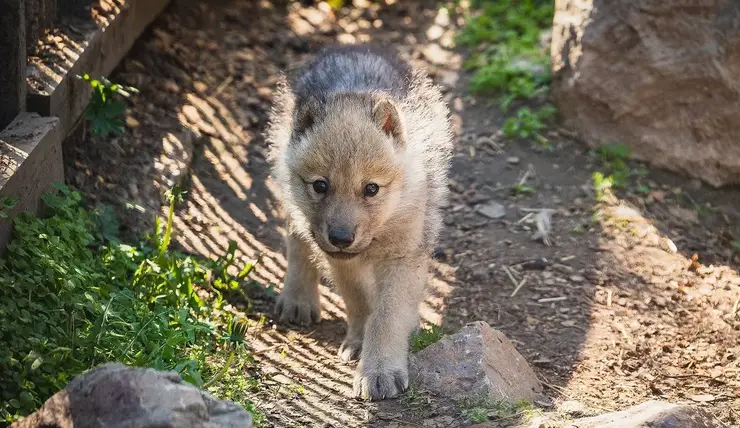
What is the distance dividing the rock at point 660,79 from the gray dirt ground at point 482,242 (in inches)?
9.2

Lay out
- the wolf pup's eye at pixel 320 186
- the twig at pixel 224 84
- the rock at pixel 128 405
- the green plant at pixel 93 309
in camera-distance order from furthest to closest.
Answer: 1. the twig at pixel 224 84
2. the wolf pup's eye at pixel 320 186
3. the green plant at pixel 93 309
4. the rock at pixel 128 405

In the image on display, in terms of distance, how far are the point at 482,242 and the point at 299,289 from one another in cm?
145

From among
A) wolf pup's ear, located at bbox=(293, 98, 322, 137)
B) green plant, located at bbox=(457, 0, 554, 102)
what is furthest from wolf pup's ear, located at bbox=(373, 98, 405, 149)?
green plant, located at bbox=(457, 0, 554, 102)

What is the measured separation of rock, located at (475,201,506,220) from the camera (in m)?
6.82

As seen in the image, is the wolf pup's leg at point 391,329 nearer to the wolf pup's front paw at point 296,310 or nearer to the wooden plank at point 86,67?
the wolf pup's front paw at point 296,310

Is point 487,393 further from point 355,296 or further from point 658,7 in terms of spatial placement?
point 658,7

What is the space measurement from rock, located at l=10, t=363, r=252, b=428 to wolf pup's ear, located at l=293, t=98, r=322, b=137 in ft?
6.55

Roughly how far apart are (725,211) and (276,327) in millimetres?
3363

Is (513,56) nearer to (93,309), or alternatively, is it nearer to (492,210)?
(492,210)

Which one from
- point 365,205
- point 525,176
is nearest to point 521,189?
point 525,176

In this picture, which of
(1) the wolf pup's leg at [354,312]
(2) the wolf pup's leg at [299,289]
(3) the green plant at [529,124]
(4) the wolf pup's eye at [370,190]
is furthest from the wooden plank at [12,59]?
(3) the green plant at [529,124]

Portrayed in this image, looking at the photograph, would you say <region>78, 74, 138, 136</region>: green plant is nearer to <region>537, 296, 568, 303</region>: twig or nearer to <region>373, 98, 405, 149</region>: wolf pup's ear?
<region>373, 98, 405, 149</region>: wolf pup's ear

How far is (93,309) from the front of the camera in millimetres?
4328

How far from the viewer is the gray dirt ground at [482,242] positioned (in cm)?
496
